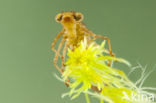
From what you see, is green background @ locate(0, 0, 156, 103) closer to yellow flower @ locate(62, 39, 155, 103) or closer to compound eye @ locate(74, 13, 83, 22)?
compound eye @ locate(74, 13, 83, 22)

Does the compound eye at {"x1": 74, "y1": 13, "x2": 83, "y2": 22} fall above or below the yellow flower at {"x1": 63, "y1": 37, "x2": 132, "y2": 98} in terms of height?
above

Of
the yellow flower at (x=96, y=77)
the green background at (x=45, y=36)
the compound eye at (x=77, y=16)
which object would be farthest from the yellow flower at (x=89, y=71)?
the green background at (x=45, y=36)

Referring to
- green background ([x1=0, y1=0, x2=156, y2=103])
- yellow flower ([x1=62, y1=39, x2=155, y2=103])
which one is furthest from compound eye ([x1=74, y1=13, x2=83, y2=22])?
green background ([x1=0, y1=0, x2=156, y2=103])

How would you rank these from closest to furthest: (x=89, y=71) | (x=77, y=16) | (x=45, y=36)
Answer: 1. (x=89, y=71)
2. (x=77, y=16)
3. (x=45, y=36)

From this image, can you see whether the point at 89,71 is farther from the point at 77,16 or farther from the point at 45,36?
the point at 45,36

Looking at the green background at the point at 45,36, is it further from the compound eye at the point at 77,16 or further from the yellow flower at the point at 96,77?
the yellow flower at the point at 96,77

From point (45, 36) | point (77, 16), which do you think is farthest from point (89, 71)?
point (45, 36)

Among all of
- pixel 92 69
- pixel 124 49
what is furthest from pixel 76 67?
pixel 124 49

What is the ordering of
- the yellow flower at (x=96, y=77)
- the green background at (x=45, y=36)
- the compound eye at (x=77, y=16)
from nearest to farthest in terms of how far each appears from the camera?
the yellow flower at (x=96, y=77), the compound eye at (x=77, y=16), the green background at (x=45, y=36)
